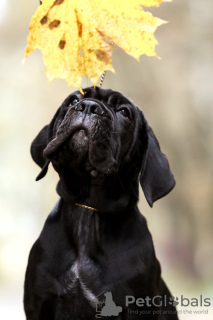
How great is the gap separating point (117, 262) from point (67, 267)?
242 millimetres

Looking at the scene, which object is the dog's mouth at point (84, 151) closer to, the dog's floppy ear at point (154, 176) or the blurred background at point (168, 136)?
the dog's floppy ear at point (154, 176)

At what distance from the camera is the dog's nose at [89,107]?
2.88m

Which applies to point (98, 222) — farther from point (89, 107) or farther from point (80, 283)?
point (89, 107)

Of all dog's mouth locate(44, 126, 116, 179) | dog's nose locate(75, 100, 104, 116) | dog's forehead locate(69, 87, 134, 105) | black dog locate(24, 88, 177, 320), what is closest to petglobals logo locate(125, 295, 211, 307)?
black dog locate(24, 88, 177, 320)

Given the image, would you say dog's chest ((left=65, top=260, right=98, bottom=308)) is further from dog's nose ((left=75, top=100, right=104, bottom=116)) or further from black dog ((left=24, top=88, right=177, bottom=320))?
dog's nose ((left=75, top=100, right=104, bottom=116))

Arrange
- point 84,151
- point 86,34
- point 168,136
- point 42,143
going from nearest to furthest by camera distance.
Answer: point 86,34, point 84,151, point 42,143, point 168,136

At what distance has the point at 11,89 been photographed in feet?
18.9

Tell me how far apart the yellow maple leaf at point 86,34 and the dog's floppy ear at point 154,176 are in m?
0.77

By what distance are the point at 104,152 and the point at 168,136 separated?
264 centimetres

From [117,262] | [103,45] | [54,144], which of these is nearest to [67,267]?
[117,262]

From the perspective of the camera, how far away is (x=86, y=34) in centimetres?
250

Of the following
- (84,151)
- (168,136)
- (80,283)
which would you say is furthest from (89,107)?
(168,136)

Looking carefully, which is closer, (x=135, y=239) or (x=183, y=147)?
(x=135, y=239)

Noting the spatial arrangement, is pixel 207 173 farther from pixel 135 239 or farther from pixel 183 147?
pixel 135 239
